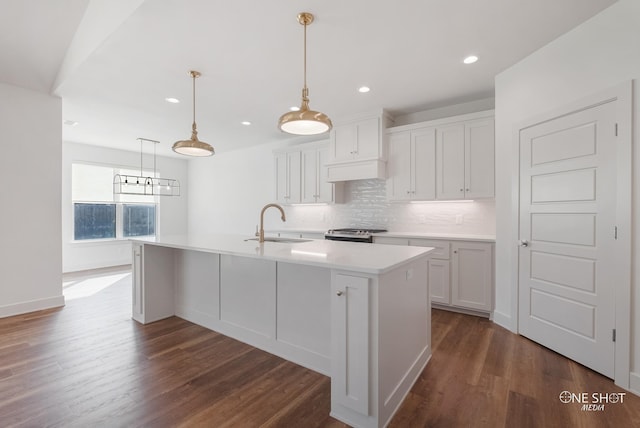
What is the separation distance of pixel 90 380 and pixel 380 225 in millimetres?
3727

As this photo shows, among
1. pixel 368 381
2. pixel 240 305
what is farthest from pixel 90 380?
pixel 368 381

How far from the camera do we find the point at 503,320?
3.03m

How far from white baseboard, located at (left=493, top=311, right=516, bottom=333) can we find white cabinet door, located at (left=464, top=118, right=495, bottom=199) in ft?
4.27

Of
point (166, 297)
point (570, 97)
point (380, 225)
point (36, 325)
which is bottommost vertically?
point (36, 325)

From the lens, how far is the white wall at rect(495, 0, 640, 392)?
76.8 inches

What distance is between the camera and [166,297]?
3314 mm

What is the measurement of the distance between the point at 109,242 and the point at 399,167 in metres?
6.21

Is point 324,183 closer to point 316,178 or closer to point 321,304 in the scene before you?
point 316,178

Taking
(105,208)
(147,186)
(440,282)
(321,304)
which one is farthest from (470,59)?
(105,208)

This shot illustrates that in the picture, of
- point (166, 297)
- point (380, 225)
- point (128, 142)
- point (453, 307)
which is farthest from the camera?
point (128, 142)

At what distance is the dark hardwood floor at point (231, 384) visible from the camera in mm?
1681

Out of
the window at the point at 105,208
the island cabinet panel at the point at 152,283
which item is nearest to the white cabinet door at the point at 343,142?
the island cabinet panel at the point at 152,283

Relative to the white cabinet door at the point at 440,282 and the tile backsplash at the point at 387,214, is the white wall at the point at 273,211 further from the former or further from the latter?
the white cabinet door at the point at 440,282

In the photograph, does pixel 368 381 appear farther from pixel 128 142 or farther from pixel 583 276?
pixel 128 142
